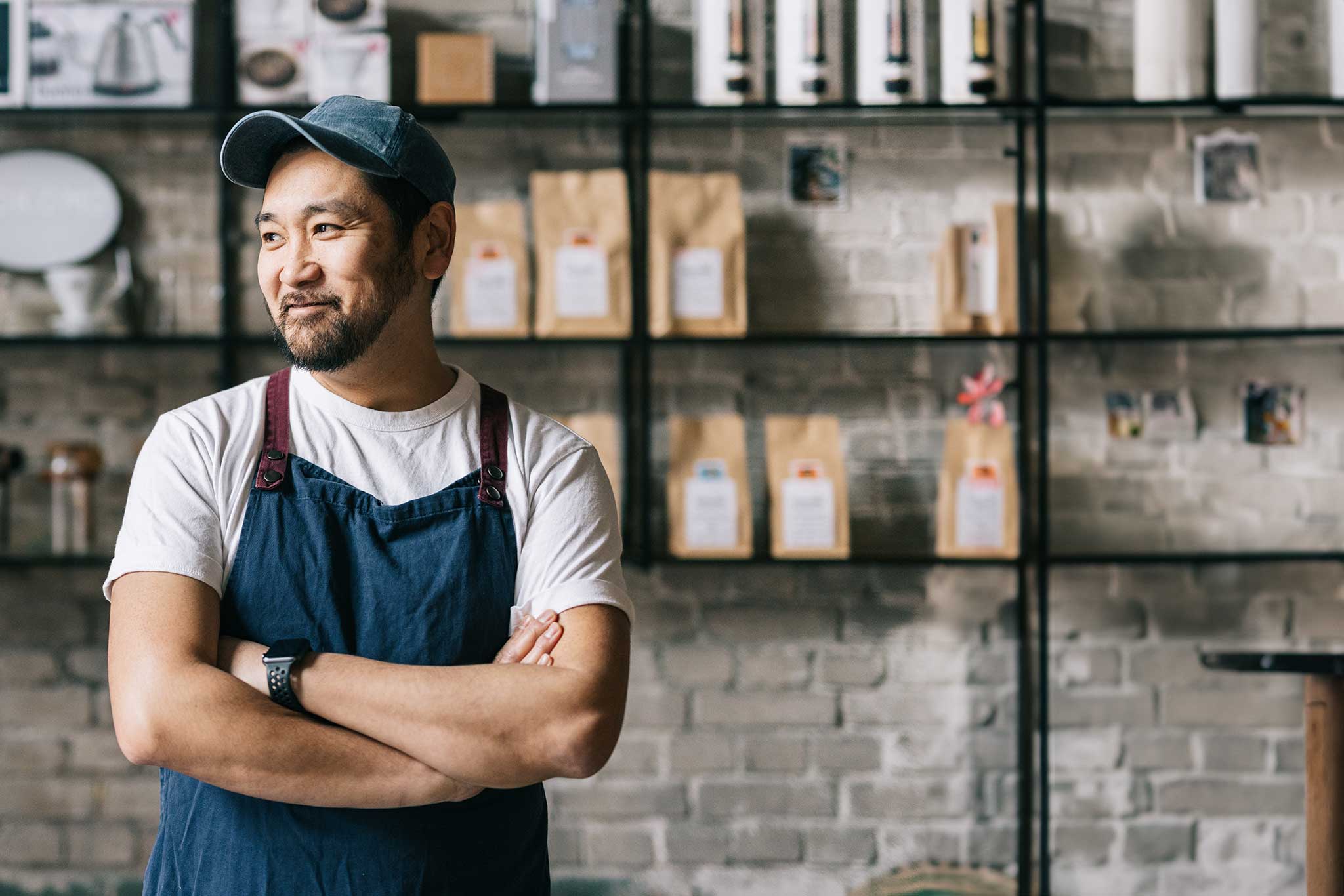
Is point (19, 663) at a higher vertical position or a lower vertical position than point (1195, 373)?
lower

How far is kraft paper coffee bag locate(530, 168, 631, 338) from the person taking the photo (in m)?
2.54

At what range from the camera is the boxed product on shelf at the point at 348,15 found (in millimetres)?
2588

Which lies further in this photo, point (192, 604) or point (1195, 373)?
point (1195, 373)

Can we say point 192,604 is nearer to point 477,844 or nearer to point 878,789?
point 477,844

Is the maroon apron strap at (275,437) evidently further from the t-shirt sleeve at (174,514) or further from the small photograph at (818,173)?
the small photograph at (818,173)

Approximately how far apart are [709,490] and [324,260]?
4.67 feet

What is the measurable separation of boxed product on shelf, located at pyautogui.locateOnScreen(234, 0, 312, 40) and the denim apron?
1618 mm

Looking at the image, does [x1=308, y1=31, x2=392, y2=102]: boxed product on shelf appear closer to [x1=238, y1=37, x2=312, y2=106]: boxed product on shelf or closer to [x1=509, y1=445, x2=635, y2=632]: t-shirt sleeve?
[x1=238, y1=37, x2=312, y2=106]: boxed product on shelf

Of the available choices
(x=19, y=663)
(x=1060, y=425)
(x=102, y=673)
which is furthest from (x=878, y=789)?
(x=19, y=663)


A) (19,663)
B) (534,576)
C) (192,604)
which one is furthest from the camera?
(19,663)

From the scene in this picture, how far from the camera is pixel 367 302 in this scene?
1.28 metres

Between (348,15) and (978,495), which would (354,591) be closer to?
(978,495)

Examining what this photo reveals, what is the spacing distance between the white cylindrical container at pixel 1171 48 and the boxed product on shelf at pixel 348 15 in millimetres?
1716

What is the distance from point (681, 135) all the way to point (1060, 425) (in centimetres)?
116
